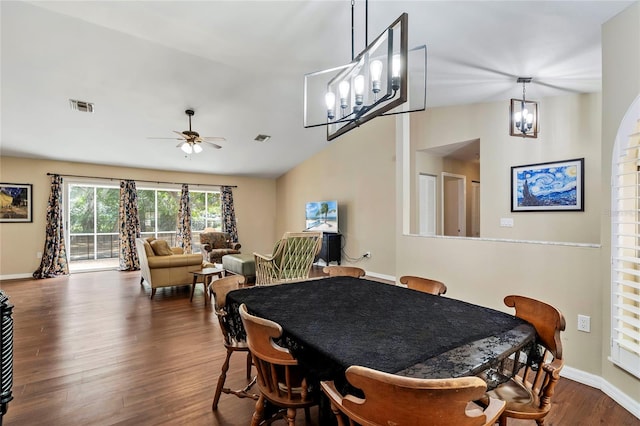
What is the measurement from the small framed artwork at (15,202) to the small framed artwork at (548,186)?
354 inches

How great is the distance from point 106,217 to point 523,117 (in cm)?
848

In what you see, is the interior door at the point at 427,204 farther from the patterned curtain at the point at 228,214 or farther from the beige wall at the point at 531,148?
the patterned curtain at the point at 228,214

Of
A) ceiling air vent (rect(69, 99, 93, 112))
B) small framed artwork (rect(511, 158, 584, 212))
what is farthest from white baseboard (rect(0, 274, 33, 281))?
small framed artwork (rect(511, 158, 584, 212))

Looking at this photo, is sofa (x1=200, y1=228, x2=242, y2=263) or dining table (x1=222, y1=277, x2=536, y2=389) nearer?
dining table (x1=222, y1=277, x2=536, y2=389)

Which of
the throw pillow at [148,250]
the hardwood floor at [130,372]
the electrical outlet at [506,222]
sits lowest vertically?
the hardwood floor at [130,372]

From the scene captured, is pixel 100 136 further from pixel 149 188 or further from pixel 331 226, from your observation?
pixel 331 226

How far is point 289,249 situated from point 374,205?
251 cm

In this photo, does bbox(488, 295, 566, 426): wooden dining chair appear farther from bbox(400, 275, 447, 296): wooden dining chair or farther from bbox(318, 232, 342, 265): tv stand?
bbox(318, 232, 342, 265): tv stand

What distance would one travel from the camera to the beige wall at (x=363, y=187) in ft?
19.8

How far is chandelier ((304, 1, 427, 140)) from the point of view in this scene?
1.59 meters

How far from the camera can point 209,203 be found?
876 cm

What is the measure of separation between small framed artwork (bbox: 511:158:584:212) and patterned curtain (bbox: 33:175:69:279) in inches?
338

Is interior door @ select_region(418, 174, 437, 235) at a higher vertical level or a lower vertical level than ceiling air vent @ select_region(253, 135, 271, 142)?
lower

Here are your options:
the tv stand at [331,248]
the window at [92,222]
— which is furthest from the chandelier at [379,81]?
the window at [92,222]
